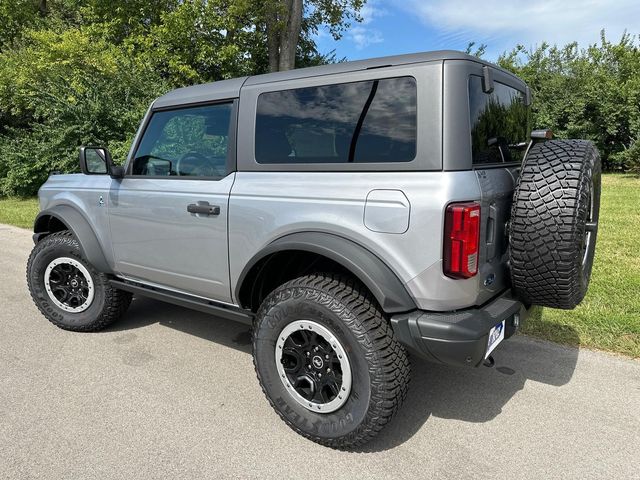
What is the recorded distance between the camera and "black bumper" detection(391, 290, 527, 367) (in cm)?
217

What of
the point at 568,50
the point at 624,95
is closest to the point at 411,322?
the point at 624,95

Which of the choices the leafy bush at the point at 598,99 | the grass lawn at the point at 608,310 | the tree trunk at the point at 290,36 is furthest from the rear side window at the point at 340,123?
the leafy bush at the point at 598,99

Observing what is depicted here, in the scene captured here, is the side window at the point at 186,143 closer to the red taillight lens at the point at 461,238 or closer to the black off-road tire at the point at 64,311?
the black off-road tire at the point at 64,311

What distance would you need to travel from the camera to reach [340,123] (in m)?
2.51

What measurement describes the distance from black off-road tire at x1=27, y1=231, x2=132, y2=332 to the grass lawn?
342 centimetres

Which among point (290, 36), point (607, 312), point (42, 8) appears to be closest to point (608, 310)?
point (607, 312)

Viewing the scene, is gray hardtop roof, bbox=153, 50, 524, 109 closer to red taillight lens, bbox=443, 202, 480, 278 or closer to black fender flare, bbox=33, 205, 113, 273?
red taillight lens, bbox=443, 202, 480, 278

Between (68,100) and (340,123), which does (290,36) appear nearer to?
(68,100)

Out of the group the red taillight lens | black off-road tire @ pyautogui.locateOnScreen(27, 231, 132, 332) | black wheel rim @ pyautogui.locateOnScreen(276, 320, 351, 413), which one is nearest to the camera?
the red taillight lens

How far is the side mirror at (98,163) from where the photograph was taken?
11.3 feet

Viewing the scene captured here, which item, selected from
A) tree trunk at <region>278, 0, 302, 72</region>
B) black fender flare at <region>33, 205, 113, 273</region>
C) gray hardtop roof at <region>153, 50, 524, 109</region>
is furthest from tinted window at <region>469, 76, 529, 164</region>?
tree trunk at <region>278, 0, 302, 72</region>

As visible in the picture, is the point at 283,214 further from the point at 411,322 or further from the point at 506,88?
the point at 506,88

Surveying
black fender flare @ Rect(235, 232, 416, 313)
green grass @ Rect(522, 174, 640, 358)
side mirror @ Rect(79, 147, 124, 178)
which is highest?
side mirror @ Rect(79, 147, 124, 178)

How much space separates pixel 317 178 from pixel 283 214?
0.27 meters
